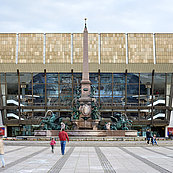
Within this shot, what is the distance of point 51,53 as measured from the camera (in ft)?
196

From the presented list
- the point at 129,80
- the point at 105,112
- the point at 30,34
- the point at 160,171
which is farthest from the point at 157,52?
the point at 160,171

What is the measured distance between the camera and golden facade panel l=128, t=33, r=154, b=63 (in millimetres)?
59594

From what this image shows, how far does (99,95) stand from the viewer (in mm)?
58344

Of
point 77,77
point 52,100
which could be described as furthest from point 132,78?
point 52,100

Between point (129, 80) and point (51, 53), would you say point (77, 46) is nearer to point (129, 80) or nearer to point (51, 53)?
point (51, 53)

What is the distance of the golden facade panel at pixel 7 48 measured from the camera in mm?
59959

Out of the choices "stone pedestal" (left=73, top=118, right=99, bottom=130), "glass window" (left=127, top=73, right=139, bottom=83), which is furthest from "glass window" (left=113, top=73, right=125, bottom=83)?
"stone pedestal" (left=73, top=118, right=99, bottom=130)

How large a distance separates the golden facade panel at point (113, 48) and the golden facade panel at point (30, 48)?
13438 mm

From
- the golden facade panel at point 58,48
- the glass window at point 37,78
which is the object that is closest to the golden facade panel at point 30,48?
the golden facade panel at point 58,48

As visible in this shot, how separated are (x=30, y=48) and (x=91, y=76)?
14537 millimetres

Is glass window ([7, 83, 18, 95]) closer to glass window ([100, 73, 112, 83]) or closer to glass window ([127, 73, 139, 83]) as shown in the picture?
glass window ([100, 73, 112, 83])

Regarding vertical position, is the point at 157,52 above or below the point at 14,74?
above

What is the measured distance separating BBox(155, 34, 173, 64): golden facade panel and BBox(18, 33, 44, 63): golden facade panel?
25.1 metres

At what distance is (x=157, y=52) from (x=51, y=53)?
22879 millimetres
